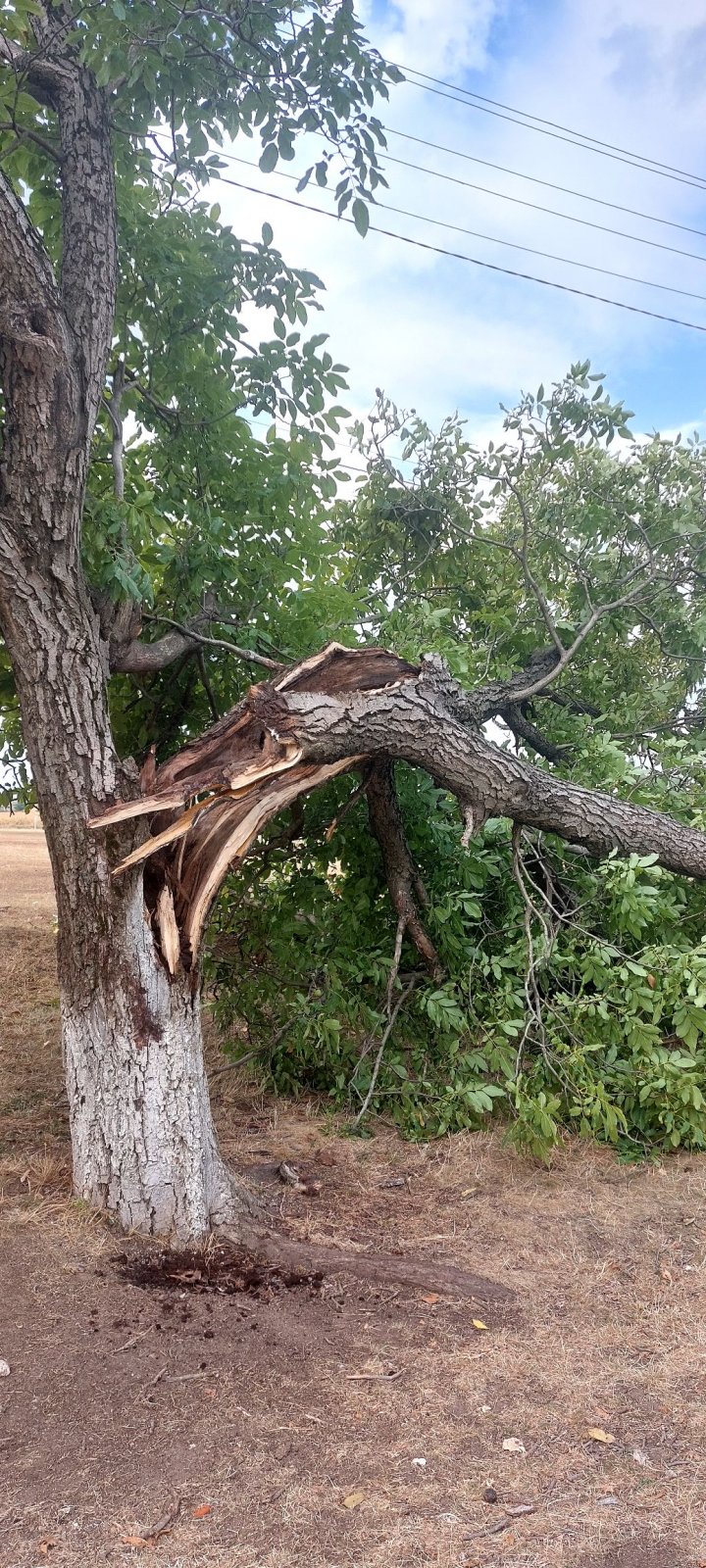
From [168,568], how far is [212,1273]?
312cm

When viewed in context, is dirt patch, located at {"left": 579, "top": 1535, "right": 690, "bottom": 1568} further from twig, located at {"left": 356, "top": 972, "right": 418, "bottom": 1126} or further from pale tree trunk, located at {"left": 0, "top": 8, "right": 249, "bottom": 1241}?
twig, located at {"left": 356, "top": 972, "right": 418, "bottom": 1126}

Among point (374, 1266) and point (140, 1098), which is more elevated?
point (140, 1098)

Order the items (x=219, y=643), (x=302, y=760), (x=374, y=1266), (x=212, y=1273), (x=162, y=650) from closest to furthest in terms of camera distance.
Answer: (x=212, y=1273)
(x=374, y=1266)
(x=302, y=760)
(x=219, y=643)
(x=162, y=650)

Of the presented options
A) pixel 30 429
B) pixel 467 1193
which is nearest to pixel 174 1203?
pixel 467 1193

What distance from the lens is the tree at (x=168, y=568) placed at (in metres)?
3.72

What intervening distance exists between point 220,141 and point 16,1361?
5.01m

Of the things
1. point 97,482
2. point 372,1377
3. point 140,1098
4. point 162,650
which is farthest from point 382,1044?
point 97,482

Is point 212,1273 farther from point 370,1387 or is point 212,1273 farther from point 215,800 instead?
point 215,800

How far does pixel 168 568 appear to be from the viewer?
16.2 ft

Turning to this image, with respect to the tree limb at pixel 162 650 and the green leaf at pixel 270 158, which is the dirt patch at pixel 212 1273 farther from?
the green leaf at pixel 270 158

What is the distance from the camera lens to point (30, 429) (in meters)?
3.69

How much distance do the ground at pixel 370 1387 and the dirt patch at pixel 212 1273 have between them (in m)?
0.01

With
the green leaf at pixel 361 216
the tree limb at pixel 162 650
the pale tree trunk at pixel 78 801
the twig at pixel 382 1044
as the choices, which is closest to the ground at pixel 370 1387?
the pale tree trunk at pixel 78 801

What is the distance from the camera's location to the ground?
7.72 ft
